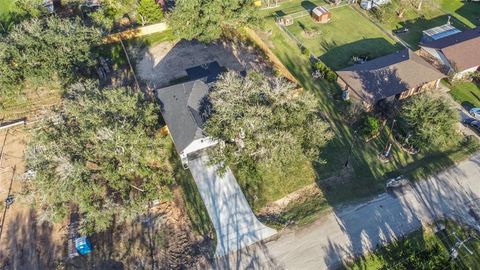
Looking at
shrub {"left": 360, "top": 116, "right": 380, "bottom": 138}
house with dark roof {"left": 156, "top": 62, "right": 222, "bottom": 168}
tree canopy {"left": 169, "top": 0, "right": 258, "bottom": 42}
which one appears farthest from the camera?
tree canopy {"left": 169, "top": 0, "right": 258, "bottom": 42}

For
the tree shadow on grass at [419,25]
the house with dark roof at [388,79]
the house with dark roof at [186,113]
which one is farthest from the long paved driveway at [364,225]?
the tree shadow on grass at [419,25]

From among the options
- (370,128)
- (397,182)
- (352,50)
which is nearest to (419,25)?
(352,50)

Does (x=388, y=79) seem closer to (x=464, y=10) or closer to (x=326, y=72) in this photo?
(x=326, y=72)

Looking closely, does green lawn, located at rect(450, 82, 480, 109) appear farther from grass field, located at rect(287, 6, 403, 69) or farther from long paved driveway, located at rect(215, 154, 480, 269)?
long paved driveway, located at rect(215, 154, 480, 269)

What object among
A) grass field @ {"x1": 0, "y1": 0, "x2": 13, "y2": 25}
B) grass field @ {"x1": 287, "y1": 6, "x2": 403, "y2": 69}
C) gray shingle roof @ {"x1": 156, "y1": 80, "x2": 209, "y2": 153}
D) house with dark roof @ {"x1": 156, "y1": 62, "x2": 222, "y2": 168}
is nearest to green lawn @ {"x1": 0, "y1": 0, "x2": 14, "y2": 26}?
grass field @ {"x1": 0, "y1": 0, "x2": 13, "y2": 25}

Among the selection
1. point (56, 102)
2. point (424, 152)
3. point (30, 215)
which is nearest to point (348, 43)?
point (424, 152)

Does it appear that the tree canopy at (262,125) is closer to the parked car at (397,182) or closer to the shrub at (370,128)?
the shrub at (370,128)
